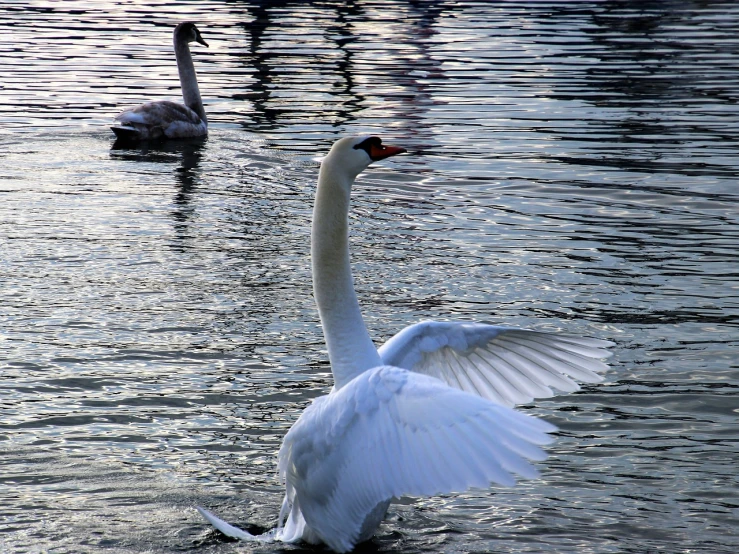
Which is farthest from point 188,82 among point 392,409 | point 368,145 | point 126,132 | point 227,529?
point 392,409

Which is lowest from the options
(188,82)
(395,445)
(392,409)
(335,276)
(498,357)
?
(498,357)

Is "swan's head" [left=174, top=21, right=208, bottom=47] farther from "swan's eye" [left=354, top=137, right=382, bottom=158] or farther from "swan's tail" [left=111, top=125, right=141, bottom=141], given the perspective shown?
"swan's eye" [left=354, top=137, right=382, bottom=158]

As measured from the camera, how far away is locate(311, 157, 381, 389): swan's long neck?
5340mm

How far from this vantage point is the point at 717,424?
263 inches

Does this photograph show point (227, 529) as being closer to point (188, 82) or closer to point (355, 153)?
point (355, 153)

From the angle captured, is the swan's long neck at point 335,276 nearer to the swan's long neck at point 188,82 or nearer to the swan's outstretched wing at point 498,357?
the swan's outstretched wing at point 498,357

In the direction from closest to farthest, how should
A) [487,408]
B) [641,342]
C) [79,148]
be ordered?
[487,408] < [641,342] < [79,148]

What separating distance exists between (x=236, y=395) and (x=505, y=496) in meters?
1.89

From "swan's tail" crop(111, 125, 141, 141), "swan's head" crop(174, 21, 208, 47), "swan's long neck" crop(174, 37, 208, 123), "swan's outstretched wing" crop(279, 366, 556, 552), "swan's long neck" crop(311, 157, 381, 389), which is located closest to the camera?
"swan's outstretched wing" crop(279, 366, 556, 552)

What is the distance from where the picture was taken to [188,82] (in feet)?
52.1

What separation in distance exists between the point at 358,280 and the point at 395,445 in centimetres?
527

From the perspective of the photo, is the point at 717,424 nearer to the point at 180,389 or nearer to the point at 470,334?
the point at 470,334

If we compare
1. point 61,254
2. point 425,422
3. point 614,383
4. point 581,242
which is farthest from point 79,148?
point 425,422

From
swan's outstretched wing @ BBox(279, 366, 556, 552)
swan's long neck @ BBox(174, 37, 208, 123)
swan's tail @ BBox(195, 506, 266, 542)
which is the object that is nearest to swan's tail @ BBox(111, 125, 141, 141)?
swan's long neck @ BBox(174, 37, 208, 123)
